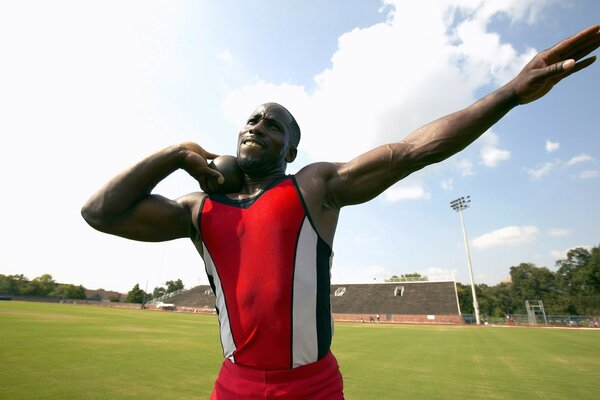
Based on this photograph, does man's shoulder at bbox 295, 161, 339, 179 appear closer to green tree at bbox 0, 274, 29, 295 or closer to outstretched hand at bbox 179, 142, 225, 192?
outstretched hand at bbox 179, 142, 225, 192

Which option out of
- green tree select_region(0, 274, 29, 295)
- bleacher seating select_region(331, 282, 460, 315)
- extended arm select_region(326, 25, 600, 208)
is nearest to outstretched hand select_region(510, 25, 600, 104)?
extended arm select_region(326, 25, 600, 208)

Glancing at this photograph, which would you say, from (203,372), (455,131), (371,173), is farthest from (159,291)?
(455,131)

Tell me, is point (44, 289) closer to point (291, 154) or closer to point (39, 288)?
point (39, 288)

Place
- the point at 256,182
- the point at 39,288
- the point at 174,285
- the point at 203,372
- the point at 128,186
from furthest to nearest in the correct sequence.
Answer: the point at 174,285 → the point at 39,288 → the point at 203,372 → the point at 256,182 → the point at 128,186

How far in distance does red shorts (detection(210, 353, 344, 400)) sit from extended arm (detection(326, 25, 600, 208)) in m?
0.95

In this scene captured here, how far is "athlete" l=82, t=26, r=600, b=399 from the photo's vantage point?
1.68m

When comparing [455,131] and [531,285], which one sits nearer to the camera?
[455,131]

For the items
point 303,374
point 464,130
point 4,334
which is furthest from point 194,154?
point 4,334

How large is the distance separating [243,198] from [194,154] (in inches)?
14.8

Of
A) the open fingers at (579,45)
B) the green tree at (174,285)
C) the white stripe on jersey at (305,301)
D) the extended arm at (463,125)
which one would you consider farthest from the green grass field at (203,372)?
the green tree at (174,285)

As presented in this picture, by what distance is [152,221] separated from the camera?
2008mm

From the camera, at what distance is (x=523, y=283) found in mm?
73750

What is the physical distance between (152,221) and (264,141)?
830mm

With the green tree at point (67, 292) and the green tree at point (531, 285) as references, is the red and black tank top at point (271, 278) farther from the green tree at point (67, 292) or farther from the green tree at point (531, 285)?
the green tree at point (67, 292)
